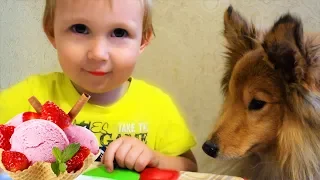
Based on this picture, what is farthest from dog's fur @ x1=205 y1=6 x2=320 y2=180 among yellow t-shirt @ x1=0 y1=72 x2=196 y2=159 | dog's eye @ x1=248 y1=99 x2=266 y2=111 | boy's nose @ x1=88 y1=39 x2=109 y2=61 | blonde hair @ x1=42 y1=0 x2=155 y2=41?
boy's nose @ x1=88 y1=39 x2=109 y2=61

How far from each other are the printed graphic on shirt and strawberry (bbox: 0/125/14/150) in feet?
1.20

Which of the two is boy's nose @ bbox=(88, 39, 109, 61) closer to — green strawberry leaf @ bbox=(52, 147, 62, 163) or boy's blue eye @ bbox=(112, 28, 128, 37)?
boy's blue eye @ bbox=(112, 28, 128, 37)

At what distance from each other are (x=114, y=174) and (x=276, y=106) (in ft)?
1.39

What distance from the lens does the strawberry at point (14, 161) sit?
560 mm

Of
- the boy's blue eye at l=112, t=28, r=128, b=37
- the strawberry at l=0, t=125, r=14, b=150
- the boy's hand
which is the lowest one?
the boy's hand

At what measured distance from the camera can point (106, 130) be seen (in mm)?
987

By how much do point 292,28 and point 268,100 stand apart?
0.20 m

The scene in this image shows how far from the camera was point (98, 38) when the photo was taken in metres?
0.81

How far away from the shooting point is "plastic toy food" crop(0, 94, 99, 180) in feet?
1.86

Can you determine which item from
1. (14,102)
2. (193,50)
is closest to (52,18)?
(14,102)

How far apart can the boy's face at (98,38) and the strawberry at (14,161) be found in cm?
29

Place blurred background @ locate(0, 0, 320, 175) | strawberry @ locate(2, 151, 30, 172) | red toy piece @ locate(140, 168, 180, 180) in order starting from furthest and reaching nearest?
blurred background @ locate(0, 0, 320, 175) → red toy piece @ locate(140, 168, 180, 180) → strawberry @ locate(2, 151, 30, 172)

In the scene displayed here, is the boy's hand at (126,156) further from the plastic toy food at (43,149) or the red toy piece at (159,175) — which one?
the plastic toy food at (43,149)

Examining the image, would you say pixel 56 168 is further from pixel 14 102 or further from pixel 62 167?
pixel 14 102
